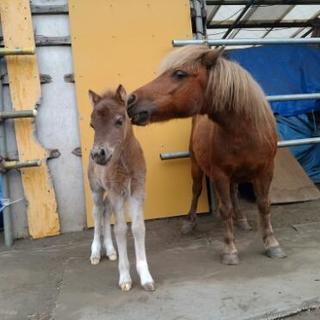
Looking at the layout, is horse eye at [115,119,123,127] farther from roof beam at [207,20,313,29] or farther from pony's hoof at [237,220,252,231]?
roof beam at [207,20,313,29]

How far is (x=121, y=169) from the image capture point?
295cm

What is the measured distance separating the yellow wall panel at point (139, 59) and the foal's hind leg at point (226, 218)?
125 cm

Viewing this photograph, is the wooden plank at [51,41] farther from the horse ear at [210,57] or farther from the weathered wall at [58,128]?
the horse ear at [210,57]

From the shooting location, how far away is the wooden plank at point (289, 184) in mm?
4789

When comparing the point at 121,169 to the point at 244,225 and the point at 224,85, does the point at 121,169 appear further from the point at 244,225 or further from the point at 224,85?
the point at 244,225

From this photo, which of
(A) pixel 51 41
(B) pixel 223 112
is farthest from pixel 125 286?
(A) pixel 51 41

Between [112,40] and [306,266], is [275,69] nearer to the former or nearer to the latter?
A: [112,40]

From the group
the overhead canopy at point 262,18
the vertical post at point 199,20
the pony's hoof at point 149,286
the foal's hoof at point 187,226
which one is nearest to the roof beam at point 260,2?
the overhead canopy at point 262,18

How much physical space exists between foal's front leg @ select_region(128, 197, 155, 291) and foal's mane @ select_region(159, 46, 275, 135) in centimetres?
91

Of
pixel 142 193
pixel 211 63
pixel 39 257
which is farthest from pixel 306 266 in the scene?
pixel 39 257

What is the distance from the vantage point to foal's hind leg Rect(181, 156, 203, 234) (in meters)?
4.20

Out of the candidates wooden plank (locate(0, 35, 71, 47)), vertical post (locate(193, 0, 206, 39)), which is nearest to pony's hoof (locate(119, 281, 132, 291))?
wooden plank (locate(0, 35, 71, 47))

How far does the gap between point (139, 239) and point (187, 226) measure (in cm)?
137

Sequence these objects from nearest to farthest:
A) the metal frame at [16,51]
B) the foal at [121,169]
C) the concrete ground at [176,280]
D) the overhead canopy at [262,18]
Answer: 1. the concrete ground at [176,280]
2. the foal at [121,169]
3. the metal frame at [16,51]
4. the overhead canopy at [262,18]
